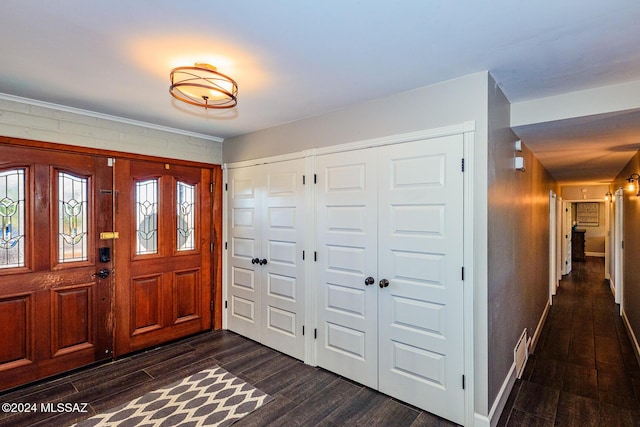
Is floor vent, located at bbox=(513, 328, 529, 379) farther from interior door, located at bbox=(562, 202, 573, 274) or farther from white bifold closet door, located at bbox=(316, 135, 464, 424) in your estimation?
interior door, located at bbox=(562, 202, 573, 274)

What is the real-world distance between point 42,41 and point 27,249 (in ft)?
6.16

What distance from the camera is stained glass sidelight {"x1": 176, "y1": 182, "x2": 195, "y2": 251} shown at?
3732 millimetres

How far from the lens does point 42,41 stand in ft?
5.79

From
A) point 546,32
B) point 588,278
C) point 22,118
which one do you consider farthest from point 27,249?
point 588,278

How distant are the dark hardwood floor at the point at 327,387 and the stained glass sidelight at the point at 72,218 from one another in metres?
1.14

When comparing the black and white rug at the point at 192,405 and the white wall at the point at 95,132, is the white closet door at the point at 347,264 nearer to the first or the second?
the black and white rug at the point at 192,405

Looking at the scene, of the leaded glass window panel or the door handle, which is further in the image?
the door handle

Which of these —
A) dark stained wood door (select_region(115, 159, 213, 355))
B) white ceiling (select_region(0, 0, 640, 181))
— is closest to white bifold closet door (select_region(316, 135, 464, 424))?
white ceiling (select_region(0, 0, 640, 181))

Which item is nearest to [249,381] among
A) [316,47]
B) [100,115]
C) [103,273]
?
[103,273]

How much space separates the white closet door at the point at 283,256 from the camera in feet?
10.6

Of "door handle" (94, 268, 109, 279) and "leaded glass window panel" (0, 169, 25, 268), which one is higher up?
"leaded glass window panel" (0, 169, 25, 268)

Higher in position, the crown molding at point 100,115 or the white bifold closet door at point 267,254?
the crown molding at point 100,115

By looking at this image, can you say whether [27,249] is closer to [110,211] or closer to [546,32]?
[110,211]

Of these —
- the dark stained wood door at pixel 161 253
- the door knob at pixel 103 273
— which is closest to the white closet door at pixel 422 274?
the dark stained wood door at pixel 161 253
